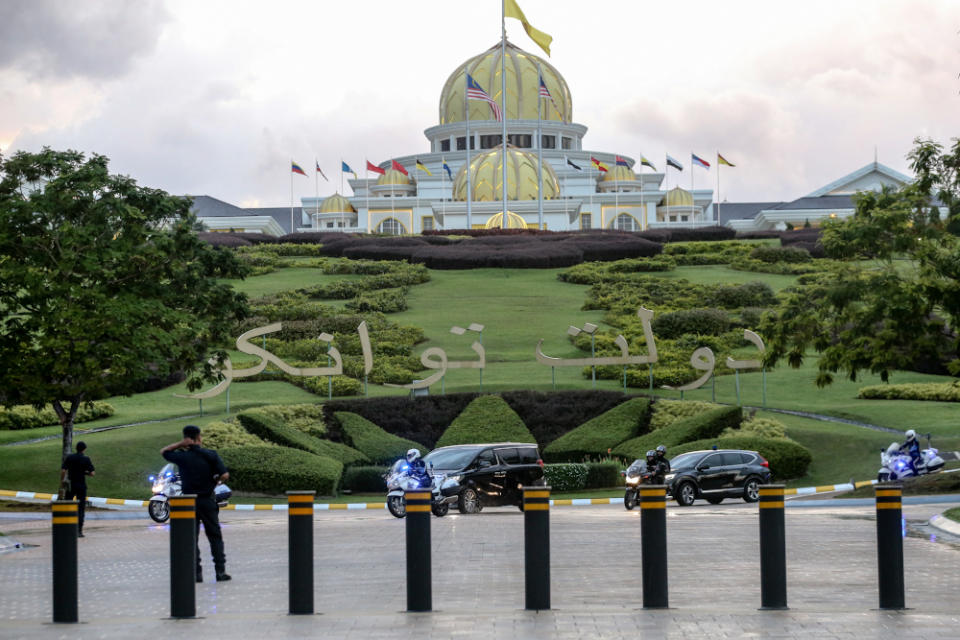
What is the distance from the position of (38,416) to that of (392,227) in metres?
62.7

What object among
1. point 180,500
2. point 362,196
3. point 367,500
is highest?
point 362,196

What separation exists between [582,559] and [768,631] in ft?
18.6

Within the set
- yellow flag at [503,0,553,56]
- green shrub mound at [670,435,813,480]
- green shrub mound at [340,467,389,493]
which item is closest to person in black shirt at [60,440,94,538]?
green shrub mound at [340,467,389,493]

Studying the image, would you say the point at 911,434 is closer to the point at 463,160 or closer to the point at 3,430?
the point at 3,430

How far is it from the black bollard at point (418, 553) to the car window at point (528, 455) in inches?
584

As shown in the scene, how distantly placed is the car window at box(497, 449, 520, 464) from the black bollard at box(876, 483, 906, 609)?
14.8 meters

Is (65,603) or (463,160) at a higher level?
(463,160)

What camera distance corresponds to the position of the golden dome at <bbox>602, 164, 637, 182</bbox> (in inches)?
3807

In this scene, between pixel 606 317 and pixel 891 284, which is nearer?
pixel 891 284

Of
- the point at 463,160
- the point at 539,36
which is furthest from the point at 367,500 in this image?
the point at 463,160

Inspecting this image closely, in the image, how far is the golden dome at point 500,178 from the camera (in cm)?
8494

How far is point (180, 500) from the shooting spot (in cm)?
1021

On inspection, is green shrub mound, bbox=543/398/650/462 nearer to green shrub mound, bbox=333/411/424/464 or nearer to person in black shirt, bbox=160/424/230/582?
green shrub mound, bbox=333/411/424/464

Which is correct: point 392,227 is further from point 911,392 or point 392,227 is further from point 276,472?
point 276,472
